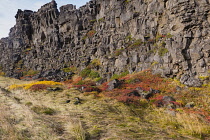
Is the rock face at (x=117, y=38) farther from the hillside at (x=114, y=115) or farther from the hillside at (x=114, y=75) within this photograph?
the hillside at (x=114, y=115)

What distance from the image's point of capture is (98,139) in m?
4.72

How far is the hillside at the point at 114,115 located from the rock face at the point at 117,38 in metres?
5.11

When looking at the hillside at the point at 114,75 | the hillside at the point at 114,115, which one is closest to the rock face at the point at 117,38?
the hillside at the point at 114,75

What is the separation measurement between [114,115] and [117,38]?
34.0m

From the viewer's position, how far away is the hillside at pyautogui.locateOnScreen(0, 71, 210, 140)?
501 cm

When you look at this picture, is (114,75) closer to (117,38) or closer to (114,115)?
(117,38)

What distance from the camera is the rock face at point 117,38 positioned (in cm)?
2227

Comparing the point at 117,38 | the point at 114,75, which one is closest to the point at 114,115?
the point at 114,75

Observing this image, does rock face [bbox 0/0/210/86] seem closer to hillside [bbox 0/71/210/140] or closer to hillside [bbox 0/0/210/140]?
hillside [bbox 0/0/210/140]

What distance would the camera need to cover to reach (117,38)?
4000 centimetres

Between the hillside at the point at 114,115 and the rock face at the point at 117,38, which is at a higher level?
the rock face at the point at 117,38

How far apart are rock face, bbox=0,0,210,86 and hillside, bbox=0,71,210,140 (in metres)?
5.11

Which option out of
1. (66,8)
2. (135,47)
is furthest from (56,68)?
(135,47)

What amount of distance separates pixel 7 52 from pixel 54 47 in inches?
1609
